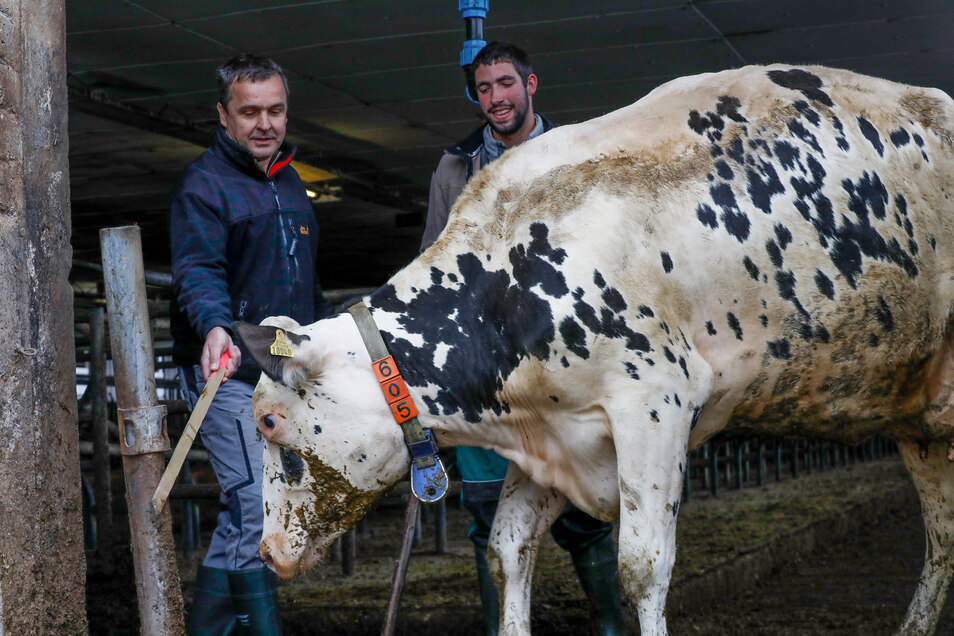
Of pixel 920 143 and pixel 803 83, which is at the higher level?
pixel 803 83

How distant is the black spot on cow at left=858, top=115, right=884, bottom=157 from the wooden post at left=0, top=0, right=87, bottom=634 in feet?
8.46

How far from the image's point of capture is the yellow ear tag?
3.15 metres

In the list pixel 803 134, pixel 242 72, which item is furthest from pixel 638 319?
pixel 242 72

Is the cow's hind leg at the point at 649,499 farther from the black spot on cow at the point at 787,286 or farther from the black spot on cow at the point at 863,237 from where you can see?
the black spot on cow at the point at 863,237

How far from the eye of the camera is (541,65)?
29.7 feet

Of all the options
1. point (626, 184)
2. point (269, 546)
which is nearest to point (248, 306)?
point (269, 546)

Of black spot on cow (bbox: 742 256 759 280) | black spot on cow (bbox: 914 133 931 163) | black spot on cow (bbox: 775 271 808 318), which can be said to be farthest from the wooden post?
black spot on cow (bbox: 914 133 931 163)

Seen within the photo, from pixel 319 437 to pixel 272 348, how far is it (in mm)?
349

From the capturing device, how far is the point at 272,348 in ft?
10.3

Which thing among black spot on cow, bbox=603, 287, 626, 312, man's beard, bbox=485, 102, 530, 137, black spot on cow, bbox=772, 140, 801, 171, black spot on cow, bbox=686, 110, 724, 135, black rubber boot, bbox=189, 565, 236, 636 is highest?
man's beard, bbox=485, 102, 530, 137

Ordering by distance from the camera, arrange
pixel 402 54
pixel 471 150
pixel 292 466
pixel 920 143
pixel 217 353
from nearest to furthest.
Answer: pixel 217 353 → pixel 292 466 → pixel 920 143 → pixel 471 150 → pixel 402 54

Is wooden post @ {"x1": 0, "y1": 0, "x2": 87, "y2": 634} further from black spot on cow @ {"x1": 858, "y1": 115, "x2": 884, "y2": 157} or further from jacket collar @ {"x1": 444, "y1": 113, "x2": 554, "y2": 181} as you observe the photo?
black spot on cow @ {"x1": 858, "y1": 115, "x2": 884, "y2": 157}

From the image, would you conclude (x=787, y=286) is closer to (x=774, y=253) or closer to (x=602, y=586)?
(x=774, y=253)

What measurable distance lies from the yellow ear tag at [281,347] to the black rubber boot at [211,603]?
0.91m
